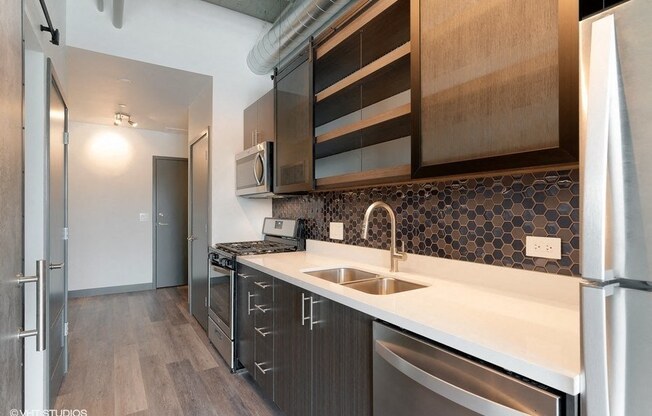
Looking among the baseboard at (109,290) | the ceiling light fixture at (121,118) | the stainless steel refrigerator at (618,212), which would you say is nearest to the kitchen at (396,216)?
the stainless steel refrigerator at (618,212)

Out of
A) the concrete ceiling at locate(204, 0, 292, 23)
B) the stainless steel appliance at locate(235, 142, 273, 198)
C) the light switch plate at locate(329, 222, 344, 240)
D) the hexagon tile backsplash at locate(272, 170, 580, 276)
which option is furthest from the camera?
the concrete ceiling at locate(204, 0, 292, 23)

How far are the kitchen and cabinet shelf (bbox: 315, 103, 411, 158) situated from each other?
18 mm

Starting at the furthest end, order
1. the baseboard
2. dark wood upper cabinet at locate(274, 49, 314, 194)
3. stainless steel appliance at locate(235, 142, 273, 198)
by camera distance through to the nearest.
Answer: the baseboard, stainless steel appliance at locate(235, 142, 273, 198), dark wood upper cabinet at locate(274, 49, 314, 194)

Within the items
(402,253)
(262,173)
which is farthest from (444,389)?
(262,173)

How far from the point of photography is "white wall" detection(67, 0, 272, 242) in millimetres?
2656

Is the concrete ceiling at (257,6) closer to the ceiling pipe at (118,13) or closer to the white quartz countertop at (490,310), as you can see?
the ceiling pipe at (118,13)

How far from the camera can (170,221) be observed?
5051mm

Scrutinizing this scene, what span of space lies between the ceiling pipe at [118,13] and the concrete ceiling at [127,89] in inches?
10.4

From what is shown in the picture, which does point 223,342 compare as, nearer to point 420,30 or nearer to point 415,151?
point 415,151

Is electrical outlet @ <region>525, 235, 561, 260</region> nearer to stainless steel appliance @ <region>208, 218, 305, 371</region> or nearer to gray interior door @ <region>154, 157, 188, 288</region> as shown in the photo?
stainless steel appliance @ <region>208, 218, 305, 371</region>

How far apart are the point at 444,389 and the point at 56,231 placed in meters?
2.52

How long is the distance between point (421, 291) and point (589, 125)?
3.04 ft

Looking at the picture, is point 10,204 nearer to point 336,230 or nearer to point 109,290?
point 336,230

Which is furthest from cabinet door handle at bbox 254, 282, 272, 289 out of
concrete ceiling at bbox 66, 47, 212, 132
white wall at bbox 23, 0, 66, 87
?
concrete ceiling at bbox 66, 47, 212, 132
